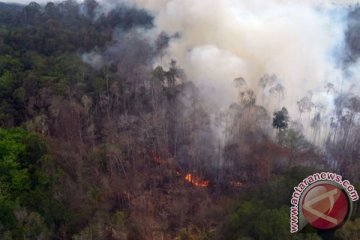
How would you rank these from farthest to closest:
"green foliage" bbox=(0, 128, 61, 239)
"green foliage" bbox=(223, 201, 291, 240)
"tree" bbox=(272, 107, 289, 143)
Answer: "tree" bbox=(272, 107, 289, 143), "green foliage" bbox=(0, 128, 61, 239), "green foliage" bbox=(223, 201, 291, 240)

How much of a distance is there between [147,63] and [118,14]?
15816mm

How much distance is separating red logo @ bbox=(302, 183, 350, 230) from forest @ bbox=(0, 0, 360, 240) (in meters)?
0.44

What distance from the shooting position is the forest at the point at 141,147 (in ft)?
73.1

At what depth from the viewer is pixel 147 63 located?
156 ft

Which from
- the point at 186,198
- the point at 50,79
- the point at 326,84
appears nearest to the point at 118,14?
the point at 50,79

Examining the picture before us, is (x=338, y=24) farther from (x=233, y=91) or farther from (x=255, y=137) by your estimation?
(x=255, y=137)

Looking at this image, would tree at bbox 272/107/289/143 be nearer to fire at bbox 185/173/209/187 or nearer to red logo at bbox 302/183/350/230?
fire at bbox 185/173/209/187

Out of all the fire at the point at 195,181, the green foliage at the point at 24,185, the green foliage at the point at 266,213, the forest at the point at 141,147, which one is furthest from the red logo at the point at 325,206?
the fire at the point at 195,181

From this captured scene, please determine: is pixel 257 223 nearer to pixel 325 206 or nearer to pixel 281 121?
pixel 325 206

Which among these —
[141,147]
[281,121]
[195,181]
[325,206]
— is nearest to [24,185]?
[141,147]

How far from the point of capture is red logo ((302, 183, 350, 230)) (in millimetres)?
17672

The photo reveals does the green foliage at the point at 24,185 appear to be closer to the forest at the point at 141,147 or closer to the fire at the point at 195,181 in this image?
the forest at the point at 141,147

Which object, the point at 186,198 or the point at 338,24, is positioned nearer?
the point at 186,198

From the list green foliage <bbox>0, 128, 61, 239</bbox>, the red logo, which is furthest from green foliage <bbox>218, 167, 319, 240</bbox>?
green foliage <bbox>0, 128, 61, 239</bbox>
